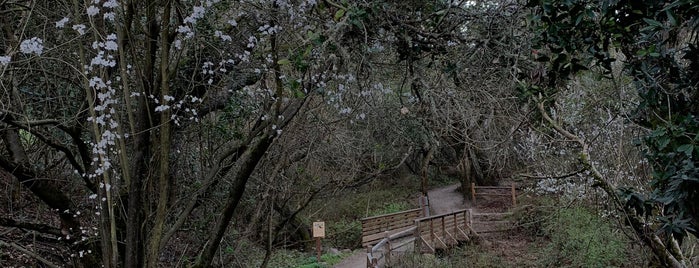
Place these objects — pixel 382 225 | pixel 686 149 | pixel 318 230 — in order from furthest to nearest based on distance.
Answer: pixel 382 225
pixel 318 230
pixel 686 149

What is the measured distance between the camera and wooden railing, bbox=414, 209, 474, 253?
10.7m

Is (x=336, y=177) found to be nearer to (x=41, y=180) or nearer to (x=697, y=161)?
(x=41, y=180)

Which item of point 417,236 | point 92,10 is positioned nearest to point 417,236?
point 417,236

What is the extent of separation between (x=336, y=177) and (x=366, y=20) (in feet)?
22.5

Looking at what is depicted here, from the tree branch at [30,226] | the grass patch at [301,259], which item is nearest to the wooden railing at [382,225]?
the grass patch at [301,259]

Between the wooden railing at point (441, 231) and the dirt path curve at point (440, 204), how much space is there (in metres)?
1.44

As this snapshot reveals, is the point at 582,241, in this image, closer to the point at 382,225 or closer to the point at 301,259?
the point at 382,225

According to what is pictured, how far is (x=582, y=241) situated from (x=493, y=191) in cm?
705

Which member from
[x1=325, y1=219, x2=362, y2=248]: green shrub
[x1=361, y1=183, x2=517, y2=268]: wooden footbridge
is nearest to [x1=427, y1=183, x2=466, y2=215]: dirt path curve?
[x1=361, y1=183, x2=517, y2=268]: wooden footbridge

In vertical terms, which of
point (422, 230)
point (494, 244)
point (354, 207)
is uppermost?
point (354, 207)

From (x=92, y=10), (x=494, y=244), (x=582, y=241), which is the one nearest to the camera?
(x=92, y=10)

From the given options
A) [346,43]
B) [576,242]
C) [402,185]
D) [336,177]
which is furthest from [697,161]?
[402,185]

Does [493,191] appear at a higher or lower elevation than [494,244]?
higher

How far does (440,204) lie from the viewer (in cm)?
1773
